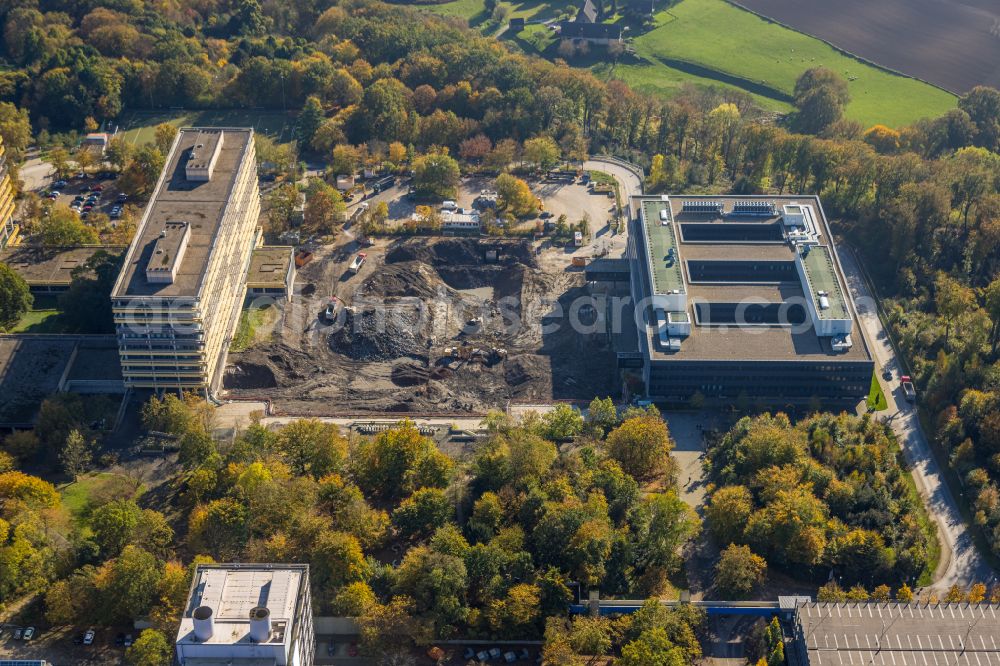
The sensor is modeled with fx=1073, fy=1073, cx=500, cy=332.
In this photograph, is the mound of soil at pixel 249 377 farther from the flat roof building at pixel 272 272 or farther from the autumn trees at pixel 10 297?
the autumn trees at pixel 10 297

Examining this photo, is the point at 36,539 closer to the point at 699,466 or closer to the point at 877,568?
the point at 699,466

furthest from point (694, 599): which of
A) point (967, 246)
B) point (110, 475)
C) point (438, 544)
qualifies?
point (967, 246)

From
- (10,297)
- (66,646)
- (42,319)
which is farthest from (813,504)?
(10,297)

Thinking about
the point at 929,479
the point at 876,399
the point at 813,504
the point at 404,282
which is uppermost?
the point at 813,504

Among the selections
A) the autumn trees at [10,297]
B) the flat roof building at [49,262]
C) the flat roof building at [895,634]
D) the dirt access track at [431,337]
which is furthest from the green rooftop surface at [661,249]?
the autumn trees at [10,297]

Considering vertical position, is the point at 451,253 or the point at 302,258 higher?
the point at 451,253

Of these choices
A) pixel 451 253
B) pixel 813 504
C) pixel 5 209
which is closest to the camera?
pixel 813 504

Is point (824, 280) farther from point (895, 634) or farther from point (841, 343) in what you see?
point (895, 634)
